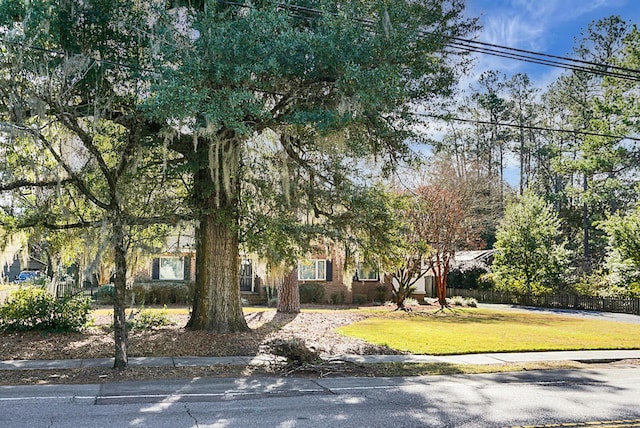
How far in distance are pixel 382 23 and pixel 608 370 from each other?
8644 millimetres

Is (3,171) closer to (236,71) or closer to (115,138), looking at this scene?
(115,138)

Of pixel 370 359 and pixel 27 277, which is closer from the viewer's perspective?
pixel 370 359

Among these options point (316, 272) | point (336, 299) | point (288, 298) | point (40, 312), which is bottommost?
point (336, 299)

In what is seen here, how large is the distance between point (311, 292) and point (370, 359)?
16.8 meters

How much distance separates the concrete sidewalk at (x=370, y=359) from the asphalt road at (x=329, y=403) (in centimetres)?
157

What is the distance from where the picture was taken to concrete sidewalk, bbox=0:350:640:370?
423 inches

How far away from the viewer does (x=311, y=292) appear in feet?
94.6

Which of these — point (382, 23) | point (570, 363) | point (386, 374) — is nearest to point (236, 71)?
point (382, 23)

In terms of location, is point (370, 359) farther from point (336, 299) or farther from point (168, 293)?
point (336, 299)

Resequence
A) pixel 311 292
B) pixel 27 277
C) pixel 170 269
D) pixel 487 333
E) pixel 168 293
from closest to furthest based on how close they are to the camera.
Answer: pixel 487 333 < pixel 27 277 < pixel 168 293 < pixel 170 269 < pixel 311 292

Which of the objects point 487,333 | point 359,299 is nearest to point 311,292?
point 359,299

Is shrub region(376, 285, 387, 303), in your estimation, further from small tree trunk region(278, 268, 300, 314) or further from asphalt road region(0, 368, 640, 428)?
asphalt road region(0, 368, 640, 428)

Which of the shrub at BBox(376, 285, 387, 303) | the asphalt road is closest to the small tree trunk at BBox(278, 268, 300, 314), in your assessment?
the shrub at BBox(376, 285, 387, 303)

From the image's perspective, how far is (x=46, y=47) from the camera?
10.6m
